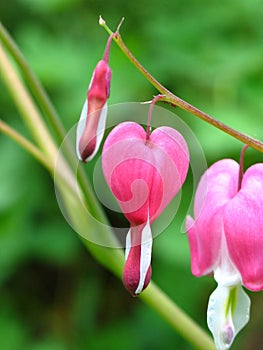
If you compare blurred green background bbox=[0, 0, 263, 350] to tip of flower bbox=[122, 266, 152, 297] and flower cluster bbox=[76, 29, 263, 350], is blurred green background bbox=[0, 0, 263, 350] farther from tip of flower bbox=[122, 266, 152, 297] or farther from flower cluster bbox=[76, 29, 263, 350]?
tip of flower bbox=[122, 266, 152, 297]

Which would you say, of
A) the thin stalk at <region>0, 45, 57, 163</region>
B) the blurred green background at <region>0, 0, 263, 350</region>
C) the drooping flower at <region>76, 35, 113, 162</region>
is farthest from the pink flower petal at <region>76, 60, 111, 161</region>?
the blurred green background at <region>0, 0, 263, 350</region>

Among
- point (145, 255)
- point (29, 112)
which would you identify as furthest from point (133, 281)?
point (29, 112)

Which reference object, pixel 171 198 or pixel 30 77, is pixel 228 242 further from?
pixel 30 77

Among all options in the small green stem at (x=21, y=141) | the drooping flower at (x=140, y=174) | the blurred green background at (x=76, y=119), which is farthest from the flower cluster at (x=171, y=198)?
the blurred green background at (x=76, y=119)

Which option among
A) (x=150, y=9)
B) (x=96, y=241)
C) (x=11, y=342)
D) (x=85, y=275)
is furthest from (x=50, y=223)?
(x=96, y=241)

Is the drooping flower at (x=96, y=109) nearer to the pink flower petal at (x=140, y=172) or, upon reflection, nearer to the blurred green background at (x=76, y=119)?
the pink flower petal at (x=140, y=172)

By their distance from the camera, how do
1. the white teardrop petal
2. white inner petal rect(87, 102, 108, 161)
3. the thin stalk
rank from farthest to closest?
the thin stalk
the white teardrop petal
white inner petal rect(87, 102, 108, 161)

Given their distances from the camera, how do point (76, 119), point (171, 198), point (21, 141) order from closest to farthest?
point (171, 198) → point (21, 141) → point (76, 119)
